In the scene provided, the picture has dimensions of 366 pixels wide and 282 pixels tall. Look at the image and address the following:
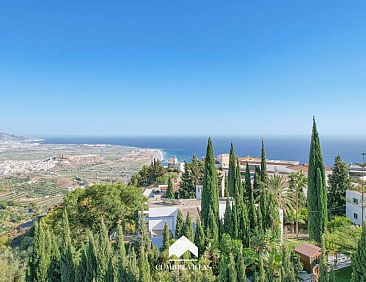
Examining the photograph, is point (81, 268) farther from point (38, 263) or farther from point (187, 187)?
point (187, 187)

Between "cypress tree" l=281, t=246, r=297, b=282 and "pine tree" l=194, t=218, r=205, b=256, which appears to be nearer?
"cypress tree" l=281, t=246, r=297, b=282

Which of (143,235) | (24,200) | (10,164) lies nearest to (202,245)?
(143,235)

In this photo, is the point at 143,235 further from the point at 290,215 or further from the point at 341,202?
the point at 341,202

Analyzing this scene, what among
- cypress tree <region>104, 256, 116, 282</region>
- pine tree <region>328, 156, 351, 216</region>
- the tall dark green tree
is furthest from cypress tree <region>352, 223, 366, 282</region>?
the tall dark green tree

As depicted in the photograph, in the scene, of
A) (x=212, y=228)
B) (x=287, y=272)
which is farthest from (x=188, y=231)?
(x=287, y=272)

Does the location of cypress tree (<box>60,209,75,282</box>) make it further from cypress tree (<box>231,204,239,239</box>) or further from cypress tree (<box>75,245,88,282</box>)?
cypress tree (<box>231,204,239,239</box>)

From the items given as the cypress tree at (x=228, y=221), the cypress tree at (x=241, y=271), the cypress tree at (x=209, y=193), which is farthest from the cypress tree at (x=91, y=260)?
the cypress tree at (x=228, y=221)
